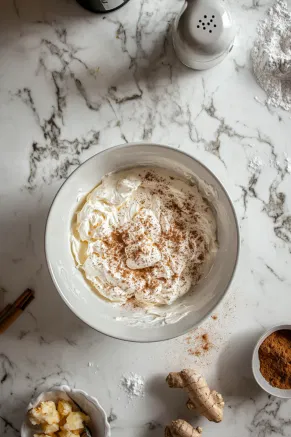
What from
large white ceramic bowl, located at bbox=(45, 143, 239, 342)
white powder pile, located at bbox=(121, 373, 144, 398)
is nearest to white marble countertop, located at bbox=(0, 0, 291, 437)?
white powder pile, located at bbox=(121, 373, 144, 398)

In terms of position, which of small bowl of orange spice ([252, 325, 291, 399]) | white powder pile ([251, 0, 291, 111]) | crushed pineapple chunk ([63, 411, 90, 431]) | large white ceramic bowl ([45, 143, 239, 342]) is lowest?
crushed pineapple chunk ([63, 411, 90, 431])

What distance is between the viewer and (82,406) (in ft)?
5.57

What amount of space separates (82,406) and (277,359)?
2.10 feet

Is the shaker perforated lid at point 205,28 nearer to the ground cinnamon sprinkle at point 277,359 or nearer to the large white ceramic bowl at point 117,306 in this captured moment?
the large white ceramic bowl at point 117,306

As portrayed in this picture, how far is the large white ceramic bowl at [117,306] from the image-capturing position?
5.03 ft

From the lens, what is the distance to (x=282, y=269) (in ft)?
5.74

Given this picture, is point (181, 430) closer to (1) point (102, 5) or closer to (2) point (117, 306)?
(2) point (117, 306)

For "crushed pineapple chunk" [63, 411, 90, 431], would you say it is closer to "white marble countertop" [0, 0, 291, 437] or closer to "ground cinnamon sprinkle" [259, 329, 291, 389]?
"white marble countertop" [0, 0, 291, 437]

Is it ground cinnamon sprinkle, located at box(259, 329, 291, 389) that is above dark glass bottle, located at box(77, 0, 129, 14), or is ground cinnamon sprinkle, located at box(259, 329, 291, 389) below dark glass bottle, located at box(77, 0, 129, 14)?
below

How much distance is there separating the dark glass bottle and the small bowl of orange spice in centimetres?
115

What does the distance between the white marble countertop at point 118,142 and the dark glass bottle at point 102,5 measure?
3 centimetres

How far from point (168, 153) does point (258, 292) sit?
0.56 meters

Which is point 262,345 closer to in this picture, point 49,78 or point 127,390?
point 127,390

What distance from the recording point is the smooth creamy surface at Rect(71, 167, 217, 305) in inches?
64.2
